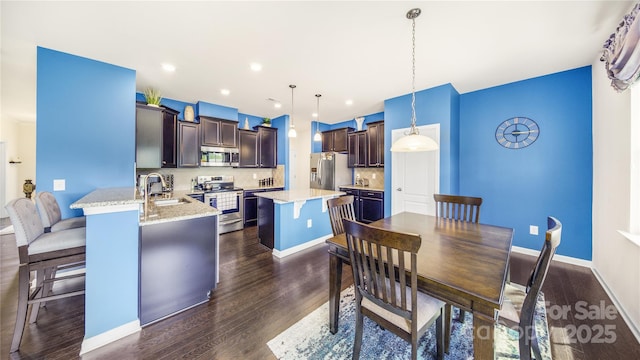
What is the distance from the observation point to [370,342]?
5.48 feet

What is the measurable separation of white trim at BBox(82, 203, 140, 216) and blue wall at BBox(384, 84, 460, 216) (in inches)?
155

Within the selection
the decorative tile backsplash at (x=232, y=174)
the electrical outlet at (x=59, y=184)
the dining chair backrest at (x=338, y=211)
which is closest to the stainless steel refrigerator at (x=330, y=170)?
the decorative tile backsplash at (x=232, y=174)

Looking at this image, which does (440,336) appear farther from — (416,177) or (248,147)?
(248,147)

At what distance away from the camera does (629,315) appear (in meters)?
1.88

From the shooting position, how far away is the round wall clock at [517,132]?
10.8ft

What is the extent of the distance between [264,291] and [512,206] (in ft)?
12.8

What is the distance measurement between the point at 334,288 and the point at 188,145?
3.95 metres

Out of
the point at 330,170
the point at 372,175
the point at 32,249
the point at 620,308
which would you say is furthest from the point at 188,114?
the point at 620,308

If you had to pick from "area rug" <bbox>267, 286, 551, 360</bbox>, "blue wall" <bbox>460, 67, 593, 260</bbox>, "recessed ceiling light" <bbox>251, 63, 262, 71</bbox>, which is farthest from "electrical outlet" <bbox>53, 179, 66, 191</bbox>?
"blue wall" <bbox>460, 67, 593, 260</bbox>

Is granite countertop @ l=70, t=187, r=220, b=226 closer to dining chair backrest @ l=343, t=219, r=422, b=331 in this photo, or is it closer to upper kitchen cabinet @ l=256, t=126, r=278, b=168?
dining chair backrest @ l=343, t=219, r=422, b=331

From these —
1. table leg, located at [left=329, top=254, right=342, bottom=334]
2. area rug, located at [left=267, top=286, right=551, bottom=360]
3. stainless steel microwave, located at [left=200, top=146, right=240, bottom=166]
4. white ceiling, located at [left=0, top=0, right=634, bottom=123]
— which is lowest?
area rug, located at [left=267, top=286, right=551, bottom=360]

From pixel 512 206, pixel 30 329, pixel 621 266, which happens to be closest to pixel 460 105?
pixel 512 206

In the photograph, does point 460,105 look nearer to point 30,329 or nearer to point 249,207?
point 249,207

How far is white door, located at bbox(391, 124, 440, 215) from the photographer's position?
145 inches
